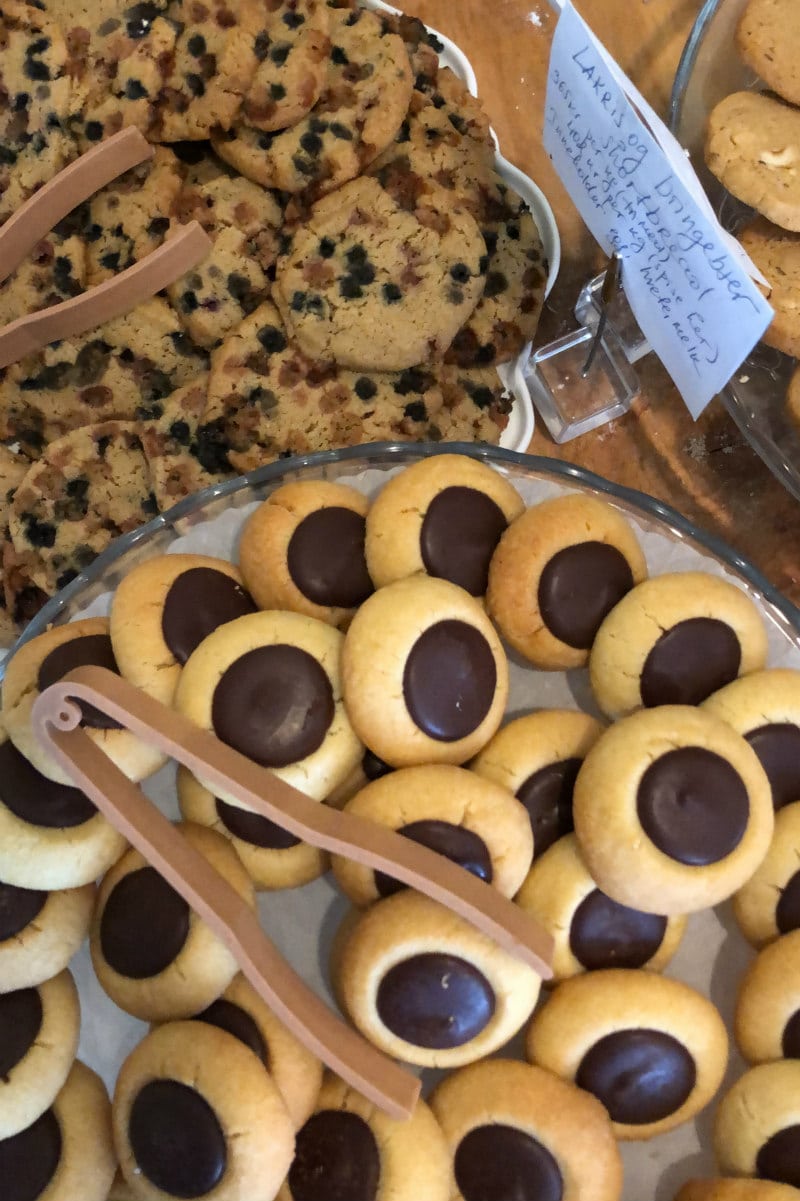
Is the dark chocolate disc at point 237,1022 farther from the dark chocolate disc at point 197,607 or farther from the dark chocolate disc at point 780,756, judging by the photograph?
the dark chocolate disc at point 780,756

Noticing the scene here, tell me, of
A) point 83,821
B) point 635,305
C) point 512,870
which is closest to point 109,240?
point 635,305

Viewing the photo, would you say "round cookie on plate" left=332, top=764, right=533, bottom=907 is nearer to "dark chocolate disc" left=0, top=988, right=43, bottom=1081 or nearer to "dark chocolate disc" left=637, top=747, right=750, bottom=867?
"dark chocolate disc" left=637, top=747, right=750, bottom=867

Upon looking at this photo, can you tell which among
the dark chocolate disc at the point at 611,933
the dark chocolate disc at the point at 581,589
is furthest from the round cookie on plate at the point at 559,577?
the dark chocolate disc at the point at 611,933

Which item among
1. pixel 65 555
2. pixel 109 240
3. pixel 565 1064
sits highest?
pixel 109 240

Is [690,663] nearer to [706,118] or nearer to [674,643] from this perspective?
[674,643]

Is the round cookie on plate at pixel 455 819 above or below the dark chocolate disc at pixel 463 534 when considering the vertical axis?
below

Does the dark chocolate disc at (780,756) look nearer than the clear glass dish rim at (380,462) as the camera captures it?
Yes

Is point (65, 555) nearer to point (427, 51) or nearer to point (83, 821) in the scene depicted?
point (83, 821)
